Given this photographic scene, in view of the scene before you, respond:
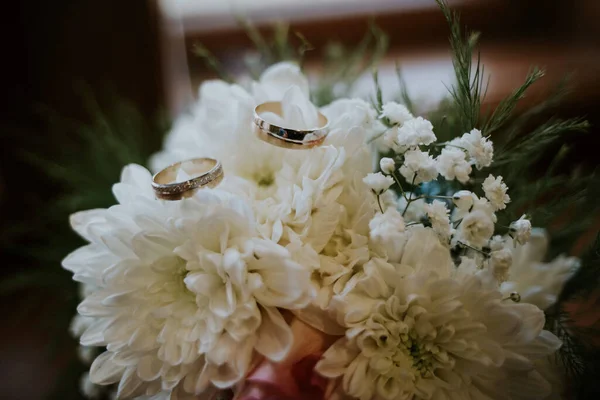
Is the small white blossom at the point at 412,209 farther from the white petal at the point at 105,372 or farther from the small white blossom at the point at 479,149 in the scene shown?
the white petal at the point at 105,372

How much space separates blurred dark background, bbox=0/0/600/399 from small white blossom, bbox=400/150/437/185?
1.44 feet

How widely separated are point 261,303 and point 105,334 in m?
0.10

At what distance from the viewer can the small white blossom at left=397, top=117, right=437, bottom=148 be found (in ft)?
0.96

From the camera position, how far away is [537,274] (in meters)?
0.35

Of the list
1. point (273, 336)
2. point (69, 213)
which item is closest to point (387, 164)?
point (273, 336)

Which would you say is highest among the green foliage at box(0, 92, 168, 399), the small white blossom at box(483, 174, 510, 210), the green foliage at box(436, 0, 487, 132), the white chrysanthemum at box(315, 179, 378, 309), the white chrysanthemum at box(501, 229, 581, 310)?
the green foliage at box(436, 0, 487, 132)

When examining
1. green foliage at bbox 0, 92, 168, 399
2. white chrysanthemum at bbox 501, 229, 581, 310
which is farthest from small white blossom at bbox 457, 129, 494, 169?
green foliage at bbox 0, 92, 168, 399

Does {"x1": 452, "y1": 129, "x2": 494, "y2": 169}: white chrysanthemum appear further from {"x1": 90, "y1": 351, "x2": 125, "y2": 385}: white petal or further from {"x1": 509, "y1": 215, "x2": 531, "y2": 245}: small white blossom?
{"x1": 90, "y1": 351, "x2": 125, "y2": 385}: white petal

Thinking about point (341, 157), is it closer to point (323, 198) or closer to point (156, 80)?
point (323, 198)

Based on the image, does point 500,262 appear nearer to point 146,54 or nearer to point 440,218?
point 440,218

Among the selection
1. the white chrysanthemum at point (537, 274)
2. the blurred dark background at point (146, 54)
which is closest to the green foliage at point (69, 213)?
the blurred dark background at point (146, 54)

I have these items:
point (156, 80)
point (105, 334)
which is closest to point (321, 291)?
point (105, 334)

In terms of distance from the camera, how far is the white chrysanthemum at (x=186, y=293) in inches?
10.9

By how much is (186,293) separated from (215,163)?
10cm
